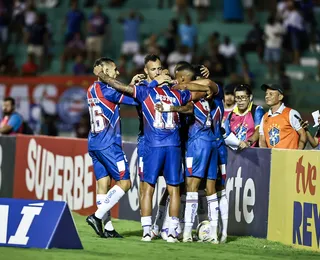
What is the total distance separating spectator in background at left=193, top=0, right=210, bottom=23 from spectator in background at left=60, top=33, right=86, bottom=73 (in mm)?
3393

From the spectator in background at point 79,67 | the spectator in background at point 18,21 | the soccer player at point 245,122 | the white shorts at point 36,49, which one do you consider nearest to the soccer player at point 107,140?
the soccer player at point 245,122

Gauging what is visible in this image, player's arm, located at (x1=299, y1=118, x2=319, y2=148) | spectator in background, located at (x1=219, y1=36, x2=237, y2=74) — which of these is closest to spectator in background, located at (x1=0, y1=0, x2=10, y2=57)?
spectator in background, located at (x1=219, y1=36, x2=237, y2=74)

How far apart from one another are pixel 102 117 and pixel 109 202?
1.11m

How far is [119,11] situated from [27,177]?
43.7 feet

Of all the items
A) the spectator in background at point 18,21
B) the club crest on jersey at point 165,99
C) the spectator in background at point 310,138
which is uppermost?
the spectator in background at point 18,21

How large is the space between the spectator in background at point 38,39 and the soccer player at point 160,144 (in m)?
17.9

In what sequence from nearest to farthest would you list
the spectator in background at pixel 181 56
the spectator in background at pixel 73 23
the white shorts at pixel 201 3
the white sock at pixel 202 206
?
the white sock at pixel 202 206, the spectator in background at pixel 181 56, the white shorts at pixel 201 3, the spectator in background at pixel 73 23

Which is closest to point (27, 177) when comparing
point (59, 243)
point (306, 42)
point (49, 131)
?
point (49, 131)

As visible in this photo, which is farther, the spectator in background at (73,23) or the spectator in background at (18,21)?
the spectator in background at (18,21)

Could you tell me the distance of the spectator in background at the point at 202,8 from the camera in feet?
102

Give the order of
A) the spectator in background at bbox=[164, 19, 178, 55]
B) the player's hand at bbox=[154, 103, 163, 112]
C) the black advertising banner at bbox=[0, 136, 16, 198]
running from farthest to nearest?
the spectator in background at bbox=[164, 19, 178, 55]
the black advertising banner at bbox=[0, 136, 16, 198]
the player's hand at bbox=[154, 103, 163, 112]

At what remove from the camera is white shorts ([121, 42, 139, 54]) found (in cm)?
3064

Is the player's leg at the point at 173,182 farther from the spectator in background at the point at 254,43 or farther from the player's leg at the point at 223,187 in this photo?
the spectator in background at the point at 254,43

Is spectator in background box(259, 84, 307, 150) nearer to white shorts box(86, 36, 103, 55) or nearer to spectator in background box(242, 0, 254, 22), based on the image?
spectator in background box(242, 0, 254, 22)
